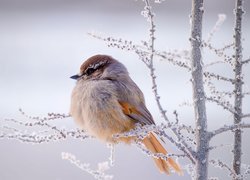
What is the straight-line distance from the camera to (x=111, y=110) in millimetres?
3646

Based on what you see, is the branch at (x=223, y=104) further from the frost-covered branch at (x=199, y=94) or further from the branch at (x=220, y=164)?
the branch at (x=220, y=164)

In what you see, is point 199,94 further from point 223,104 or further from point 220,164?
point 220,164

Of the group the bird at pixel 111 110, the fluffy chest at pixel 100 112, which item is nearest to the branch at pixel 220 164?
the bird at pixel 111 110

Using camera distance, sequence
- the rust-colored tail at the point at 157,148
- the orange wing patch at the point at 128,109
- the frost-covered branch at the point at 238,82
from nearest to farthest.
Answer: the frost-covered branch at the point at 238,82 → the rust-colored tail at the point at 157,148 → the orange wing patch at the point at 128,109

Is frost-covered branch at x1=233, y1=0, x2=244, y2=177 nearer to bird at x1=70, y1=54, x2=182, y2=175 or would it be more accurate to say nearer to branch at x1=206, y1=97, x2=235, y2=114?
branch at x1=206, y1=97, x2=235, y2=114

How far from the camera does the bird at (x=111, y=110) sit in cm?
355

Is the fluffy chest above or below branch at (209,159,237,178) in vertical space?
above

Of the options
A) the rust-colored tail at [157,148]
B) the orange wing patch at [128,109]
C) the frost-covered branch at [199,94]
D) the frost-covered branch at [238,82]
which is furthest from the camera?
the orange wing patch at [128,109]

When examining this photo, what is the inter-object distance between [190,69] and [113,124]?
3.91 ft

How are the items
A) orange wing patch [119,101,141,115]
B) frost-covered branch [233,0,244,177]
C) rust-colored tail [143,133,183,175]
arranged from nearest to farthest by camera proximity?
frost-covered branch [233,0,244,177]
rust-colored tail [143,133,183,175]
orange wing patch [119,101,141,115]

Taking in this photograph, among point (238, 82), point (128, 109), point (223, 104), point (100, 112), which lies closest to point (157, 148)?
point (128, 109)

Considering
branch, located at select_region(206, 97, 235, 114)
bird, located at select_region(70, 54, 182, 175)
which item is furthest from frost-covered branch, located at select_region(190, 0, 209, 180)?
bird, located at select_region(70, 54, 182, 175)

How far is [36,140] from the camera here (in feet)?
8.27

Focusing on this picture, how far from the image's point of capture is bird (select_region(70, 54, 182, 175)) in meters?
3.55
